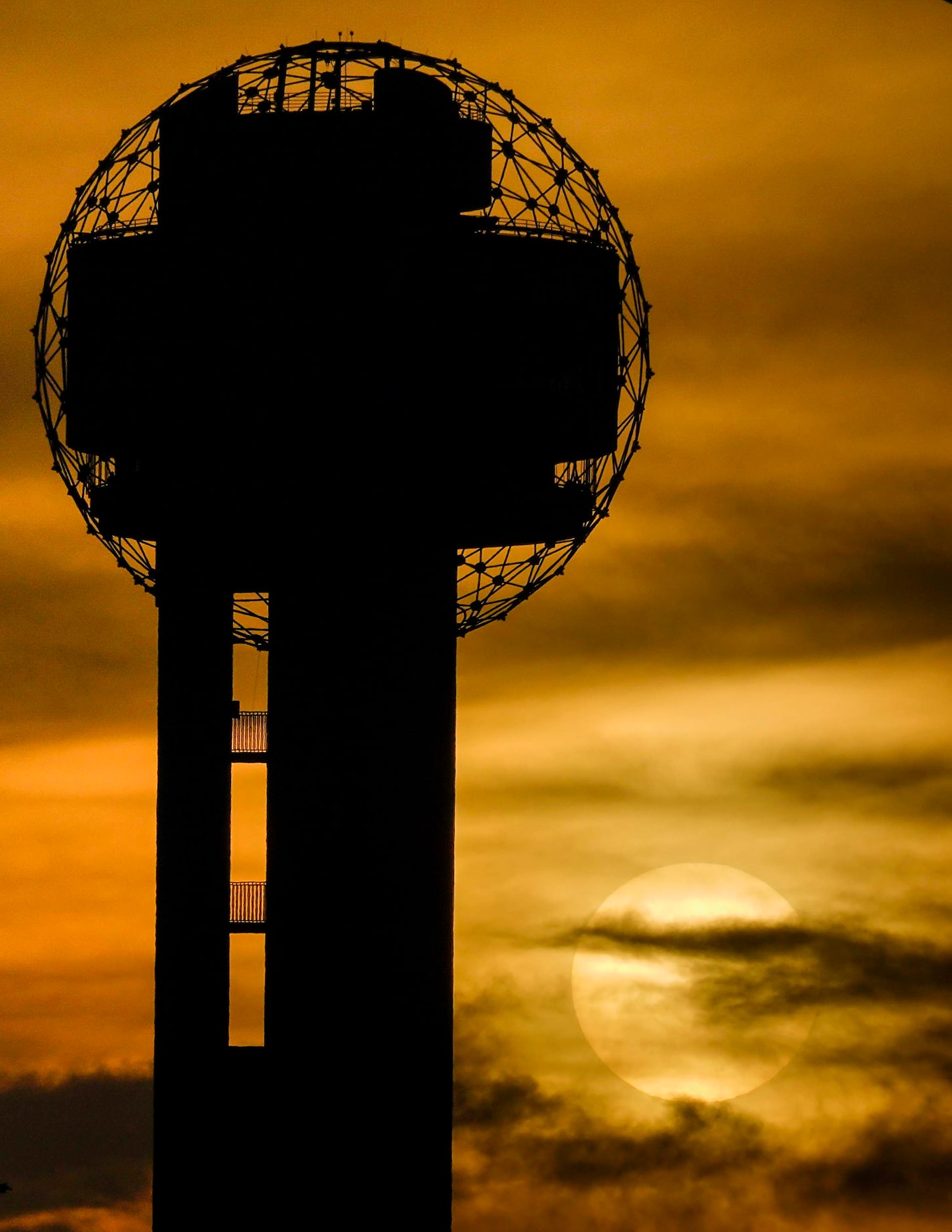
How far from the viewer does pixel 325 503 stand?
163ft

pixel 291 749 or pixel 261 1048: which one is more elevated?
pixel 291 749

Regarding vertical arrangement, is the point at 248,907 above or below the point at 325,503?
below

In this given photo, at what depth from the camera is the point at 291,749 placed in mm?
48531

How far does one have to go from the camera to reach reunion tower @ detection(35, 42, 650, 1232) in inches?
1857

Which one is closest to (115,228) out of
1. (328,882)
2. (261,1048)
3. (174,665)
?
(174,665)

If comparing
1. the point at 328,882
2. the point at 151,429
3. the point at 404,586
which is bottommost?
the point at 328,882

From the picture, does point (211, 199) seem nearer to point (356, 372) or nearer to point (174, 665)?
point (356, 372)

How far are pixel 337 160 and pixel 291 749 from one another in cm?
1490

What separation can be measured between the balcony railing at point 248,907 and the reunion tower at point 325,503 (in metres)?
0.09

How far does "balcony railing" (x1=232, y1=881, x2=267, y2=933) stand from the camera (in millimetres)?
47938

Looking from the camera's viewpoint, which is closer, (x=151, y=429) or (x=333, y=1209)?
(x=333, y=1209)

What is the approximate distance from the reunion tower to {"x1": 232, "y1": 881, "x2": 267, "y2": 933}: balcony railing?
89mm

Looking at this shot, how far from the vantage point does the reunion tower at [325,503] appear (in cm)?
4716

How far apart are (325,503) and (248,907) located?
10.6 metres
